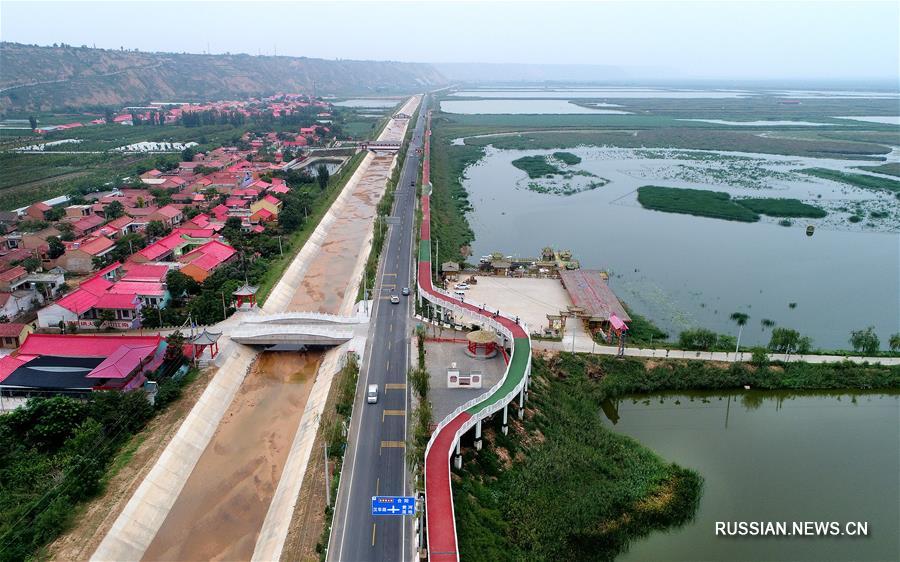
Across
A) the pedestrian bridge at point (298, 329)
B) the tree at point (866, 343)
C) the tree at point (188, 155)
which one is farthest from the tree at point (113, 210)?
the tree at point (866, 343)

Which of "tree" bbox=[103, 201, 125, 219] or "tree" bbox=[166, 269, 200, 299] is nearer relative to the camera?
"tree" bbox=[166, 269, 200, 299]

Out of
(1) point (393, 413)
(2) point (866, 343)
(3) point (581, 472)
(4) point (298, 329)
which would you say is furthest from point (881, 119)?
(1) point (393, 413)

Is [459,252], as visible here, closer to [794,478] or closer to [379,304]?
[379,304]

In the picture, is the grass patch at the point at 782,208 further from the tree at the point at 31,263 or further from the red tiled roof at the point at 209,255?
the tree at the point at 31,263

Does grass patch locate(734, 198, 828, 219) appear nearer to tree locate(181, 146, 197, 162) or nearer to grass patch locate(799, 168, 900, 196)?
grass patch locate(799, 168, 900, 196)

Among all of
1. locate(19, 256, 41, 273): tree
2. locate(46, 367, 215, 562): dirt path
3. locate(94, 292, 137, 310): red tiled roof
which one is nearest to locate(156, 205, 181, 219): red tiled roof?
locate(19, 256, 41, 273): tree

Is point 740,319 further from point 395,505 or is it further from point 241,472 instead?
point 241,472

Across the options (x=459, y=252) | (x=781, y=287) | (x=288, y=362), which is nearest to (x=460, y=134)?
(x=459, y=252)
